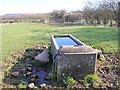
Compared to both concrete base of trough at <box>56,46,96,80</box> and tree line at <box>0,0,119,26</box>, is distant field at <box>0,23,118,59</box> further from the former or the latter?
tree line at <box>0,0,119,26</box>

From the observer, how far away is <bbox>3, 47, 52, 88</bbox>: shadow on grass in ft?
19.0

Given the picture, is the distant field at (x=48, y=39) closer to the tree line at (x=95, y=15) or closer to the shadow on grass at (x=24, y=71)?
the shadow on grass at (x=24, y=71)

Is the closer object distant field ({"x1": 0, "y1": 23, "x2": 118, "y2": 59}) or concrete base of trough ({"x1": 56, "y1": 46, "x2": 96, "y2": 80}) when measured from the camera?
concrete base of trough ({"x1": 56, "y1": 46, "x2": 96, "y2": 80})

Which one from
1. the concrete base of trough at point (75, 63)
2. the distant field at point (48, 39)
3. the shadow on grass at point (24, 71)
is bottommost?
the shadow on grass at point (24, 71)

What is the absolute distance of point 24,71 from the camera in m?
6.67

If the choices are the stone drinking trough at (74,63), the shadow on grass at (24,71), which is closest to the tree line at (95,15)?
the shadow on grass at (24,71)

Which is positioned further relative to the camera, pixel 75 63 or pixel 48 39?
pixel 48 39

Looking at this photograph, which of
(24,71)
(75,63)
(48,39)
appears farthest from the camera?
(48,39)

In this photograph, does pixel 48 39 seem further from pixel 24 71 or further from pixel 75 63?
pixel 75 63

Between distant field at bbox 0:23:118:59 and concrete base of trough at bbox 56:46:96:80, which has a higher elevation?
concrete base of trough at bbox 56:46:96:80

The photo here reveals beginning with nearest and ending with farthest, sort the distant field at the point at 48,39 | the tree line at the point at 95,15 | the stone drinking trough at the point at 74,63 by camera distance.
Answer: the stone drinking trough at the point at 74,63
the distant field at the point at 48,39
the tree line at the point at 95,15

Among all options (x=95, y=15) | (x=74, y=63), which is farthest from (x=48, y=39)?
(x=95, y=15)

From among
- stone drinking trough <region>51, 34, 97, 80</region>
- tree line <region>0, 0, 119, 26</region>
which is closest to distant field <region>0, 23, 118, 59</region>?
stone drinking trough <region>51, 34, 97, 80</region>

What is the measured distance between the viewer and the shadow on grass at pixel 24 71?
5805 millimetres
